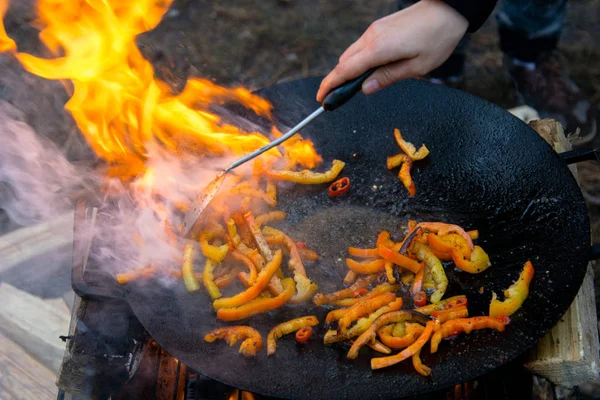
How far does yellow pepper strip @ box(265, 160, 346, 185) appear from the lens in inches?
139

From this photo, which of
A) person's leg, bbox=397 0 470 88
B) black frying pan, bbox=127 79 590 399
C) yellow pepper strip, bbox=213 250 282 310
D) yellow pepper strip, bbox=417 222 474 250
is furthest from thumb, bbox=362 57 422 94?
person's leg, bbox=397 0 470 88

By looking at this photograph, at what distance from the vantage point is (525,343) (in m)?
2.40

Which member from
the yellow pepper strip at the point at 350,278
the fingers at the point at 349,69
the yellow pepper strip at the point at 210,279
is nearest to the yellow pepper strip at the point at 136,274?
the yellow pepper strip at the point at 210,279

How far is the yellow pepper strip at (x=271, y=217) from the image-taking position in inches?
129

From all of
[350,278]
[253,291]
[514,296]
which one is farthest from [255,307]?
[514,296]

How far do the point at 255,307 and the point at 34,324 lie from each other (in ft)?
6.27

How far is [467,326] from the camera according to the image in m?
2.48

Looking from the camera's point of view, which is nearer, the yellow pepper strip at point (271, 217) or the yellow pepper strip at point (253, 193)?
the yellow pepper strip at point (271, 217)

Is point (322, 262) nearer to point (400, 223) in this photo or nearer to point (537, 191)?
point (400, 223)

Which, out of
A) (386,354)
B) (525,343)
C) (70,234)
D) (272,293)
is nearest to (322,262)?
(272,293)

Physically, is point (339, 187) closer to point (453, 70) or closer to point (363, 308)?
point (363, 308)

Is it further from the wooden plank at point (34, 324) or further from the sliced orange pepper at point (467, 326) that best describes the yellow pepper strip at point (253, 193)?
the wooden plank at point (34, 324)

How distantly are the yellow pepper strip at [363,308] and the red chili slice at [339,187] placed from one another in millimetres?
930

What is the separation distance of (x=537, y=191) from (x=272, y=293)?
162cm
